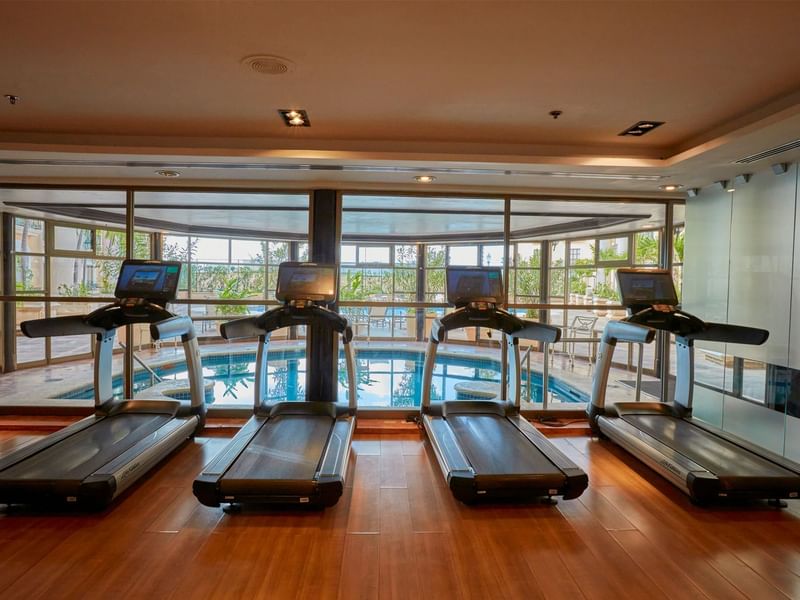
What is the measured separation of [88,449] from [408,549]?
7.82 feet

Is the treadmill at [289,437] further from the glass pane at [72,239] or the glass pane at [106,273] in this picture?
the glass pane at [72,239]

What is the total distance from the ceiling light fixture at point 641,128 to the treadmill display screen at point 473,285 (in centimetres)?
146

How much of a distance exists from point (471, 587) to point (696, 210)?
4303mm

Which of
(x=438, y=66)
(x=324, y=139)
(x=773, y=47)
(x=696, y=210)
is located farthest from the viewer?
(x=696, y=210)

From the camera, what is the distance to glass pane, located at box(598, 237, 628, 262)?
21.4 feet

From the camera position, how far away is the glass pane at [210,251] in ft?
20.4

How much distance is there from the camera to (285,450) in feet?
10.3

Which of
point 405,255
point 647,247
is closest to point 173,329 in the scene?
point 405,255

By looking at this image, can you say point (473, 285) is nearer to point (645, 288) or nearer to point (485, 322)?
point (485, 322)

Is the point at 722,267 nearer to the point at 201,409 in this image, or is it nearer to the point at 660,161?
the point at 660,161

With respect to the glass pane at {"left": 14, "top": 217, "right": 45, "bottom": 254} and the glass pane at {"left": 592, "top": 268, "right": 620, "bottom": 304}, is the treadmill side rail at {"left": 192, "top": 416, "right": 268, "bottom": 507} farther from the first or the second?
the glass pane at {"left": 592, "top": 268, "right": 620, "bottom": 304}

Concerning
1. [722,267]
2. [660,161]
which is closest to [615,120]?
[660,161]

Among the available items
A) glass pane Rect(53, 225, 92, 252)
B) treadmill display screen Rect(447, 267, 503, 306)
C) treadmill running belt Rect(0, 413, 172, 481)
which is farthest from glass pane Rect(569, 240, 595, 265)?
glass pane Rect(53, 225, 92, 252)

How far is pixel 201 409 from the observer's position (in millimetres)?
3980
